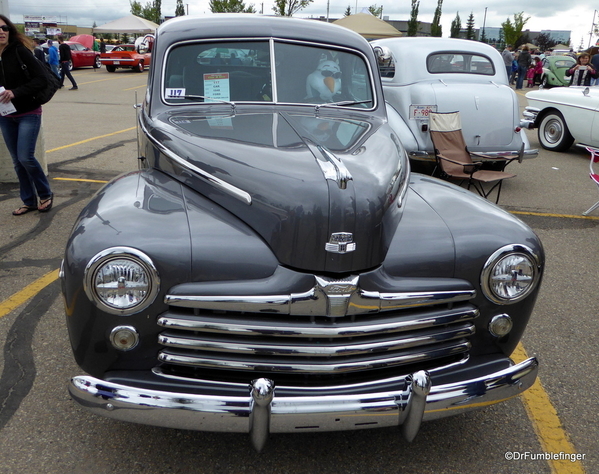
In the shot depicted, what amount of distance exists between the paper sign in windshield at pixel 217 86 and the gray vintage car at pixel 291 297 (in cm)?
92

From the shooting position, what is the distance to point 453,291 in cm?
227

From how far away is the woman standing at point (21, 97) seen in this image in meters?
4.95

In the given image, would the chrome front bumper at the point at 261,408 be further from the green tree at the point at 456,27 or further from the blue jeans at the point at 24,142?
the green tree at the point at 456,27

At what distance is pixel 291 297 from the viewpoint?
2.10 m

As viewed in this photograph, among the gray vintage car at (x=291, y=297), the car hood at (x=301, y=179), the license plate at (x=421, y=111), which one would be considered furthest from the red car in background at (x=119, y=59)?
the gray vintage car at (x=291, y=297)

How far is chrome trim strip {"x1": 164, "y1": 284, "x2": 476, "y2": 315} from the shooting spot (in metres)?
2.08

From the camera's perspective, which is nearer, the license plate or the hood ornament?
the hood ornament

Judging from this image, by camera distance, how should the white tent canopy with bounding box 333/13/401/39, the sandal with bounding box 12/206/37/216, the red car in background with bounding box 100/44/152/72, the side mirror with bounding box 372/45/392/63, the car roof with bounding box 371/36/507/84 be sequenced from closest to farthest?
the side mirror with bounding box 372/45/392/63, the sandal with bounding box 12/206/37/216, the car roof with bounding box 371/36/507/84, the white tent canopy with bounding box 333/13/401/39, the red car in background with bounding box 100/44/152/72

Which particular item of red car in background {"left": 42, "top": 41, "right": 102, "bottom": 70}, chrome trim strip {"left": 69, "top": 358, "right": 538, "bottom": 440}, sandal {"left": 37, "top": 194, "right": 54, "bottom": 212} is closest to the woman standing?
sandal {"left": 37, "top": 194, "right": 54, "bottom": 212}

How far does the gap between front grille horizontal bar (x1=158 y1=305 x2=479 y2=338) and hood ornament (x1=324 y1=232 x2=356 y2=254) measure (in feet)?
0.90

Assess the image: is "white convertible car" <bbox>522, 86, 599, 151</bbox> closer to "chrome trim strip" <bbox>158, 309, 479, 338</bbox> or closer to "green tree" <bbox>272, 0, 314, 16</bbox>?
"chrome trim strip" <bbox>158, 309, 479, 338</bbox>

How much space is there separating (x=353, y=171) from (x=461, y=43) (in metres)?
6.68

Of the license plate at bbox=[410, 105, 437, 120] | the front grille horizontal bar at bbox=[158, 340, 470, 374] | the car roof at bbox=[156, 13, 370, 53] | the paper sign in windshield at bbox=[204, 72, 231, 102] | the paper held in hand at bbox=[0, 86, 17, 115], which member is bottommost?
the front grille horizontal bar at bbox=[158, 340, 470, 374]

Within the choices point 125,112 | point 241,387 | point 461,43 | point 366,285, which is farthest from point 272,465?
point 125,112
